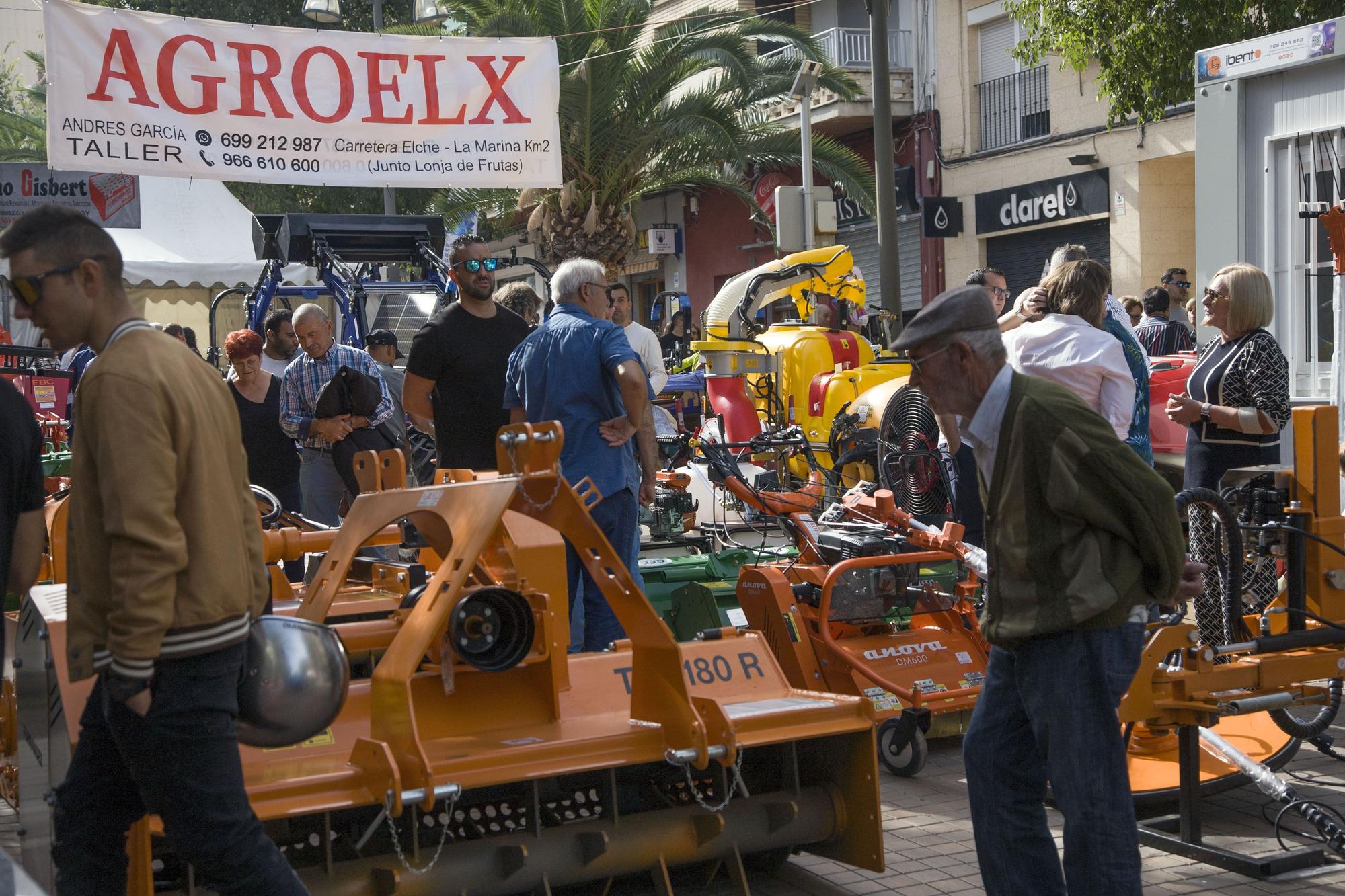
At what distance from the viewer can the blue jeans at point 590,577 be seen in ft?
19.4

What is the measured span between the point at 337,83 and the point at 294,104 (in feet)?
1.02

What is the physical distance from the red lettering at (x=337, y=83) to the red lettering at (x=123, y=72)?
2.95 ft

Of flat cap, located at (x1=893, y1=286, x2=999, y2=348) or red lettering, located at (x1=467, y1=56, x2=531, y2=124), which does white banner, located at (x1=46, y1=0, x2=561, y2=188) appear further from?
flat cap, located at (x1=893, y1=286, x2=999, y2=348)

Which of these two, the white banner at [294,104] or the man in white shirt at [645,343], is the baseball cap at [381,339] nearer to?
the white banner at [294,104]

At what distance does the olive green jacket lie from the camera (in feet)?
10.4

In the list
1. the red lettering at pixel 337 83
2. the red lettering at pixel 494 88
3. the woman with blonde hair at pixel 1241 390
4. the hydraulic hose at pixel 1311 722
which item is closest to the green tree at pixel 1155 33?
the red lettering at pixel 494 88

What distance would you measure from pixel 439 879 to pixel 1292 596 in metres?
3.16

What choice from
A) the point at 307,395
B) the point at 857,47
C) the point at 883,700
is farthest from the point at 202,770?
the point at 857,47

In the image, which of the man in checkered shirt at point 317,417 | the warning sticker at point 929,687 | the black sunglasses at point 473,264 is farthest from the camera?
the man in checkered shirt at point 317,417

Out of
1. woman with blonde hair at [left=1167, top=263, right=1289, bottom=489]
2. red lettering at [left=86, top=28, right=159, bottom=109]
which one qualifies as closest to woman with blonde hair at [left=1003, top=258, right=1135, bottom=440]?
woman with blonde hair at [left=1167, top=263, right=1289, bottom=489]

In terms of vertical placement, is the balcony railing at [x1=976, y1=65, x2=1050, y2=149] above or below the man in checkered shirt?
above

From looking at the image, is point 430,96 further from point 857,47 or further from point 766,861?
point 857,47

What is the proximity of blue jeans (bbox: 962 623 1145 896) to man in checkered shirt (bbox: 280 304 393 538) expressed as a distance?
4.90 m

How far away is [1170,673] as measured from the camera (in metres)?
4.52
